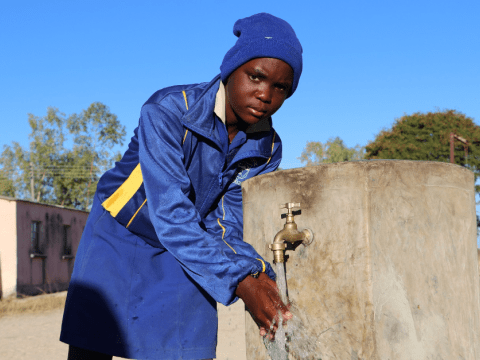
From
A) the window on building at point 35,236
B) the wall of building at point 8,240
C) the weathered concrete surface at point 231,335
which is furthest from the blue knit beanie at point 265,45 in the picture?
the window on building at point 35,236

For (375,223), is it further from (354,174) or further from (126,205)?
(126,205)

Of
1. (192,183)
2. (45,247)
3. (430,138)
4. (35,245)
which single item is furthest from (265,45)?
(430,138)

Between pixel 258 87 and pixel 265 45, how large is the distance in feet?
0.51

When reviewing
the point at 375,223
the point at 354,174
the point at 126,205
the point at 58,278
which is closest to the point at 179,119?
the point at 126,205

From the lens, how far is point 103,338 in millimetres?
2029

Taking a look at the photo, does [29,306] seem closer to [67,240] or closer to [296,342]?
[67,240]

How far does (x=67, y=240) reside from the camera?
21.0 meters

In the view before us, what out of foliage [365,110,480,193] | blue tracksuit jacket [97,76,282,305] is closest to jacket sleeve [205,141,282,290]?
blue tracksuit jacket [97,76,282,305]

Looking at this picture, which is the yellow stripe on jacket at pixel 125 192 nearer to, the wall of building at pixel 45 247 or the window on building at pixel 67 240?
the wall of building at pixel 45 247

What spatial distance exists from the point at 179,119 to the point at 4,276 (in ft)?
56.7

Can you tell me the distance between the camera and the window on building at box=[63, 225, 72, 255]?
20.7 meters

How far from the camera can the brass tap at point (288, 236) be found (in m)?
1.86

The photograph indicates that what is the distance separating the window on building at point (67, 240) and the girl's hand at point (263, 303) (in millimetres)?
20364

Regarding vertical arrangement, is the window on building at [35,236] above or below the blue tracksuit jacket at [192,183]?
below
